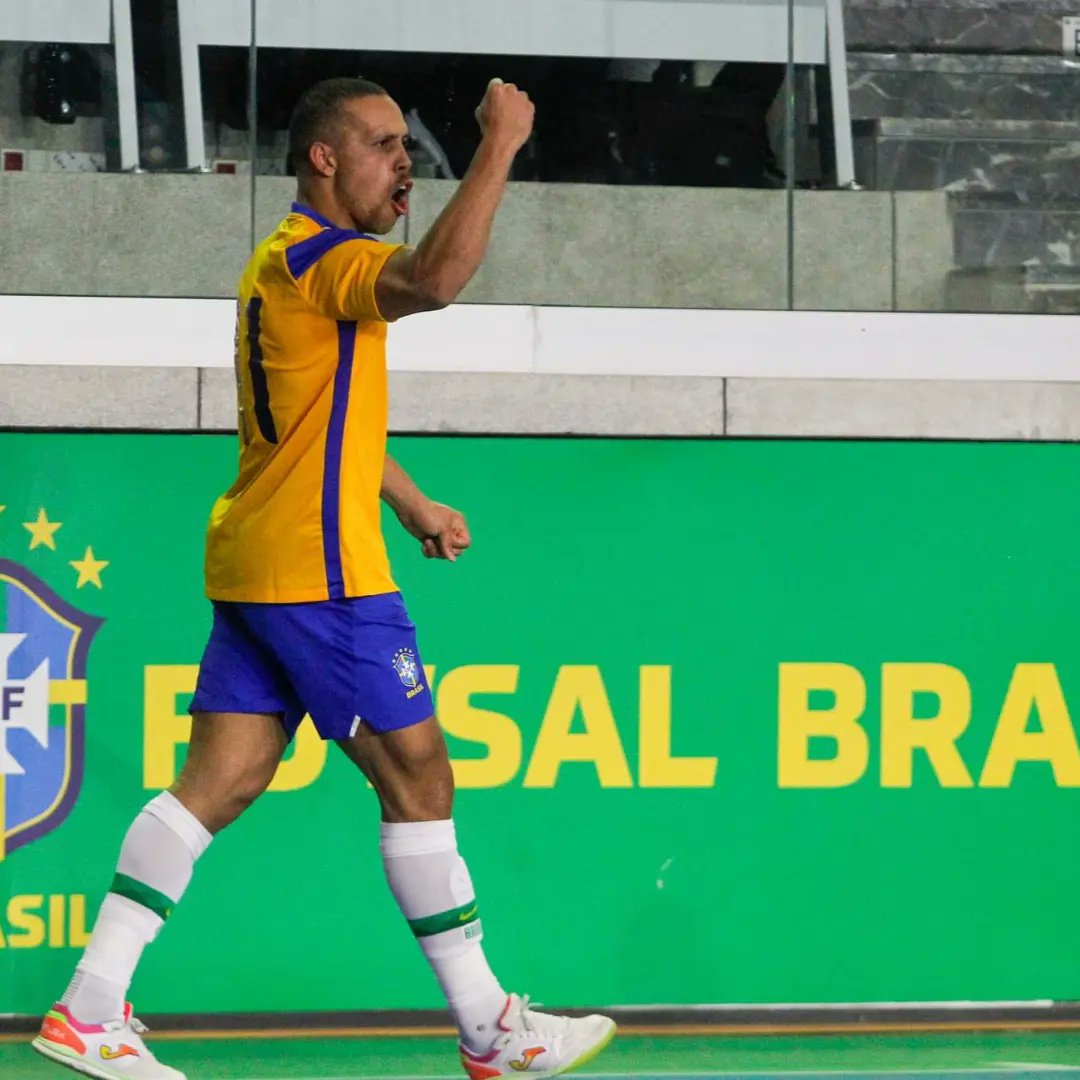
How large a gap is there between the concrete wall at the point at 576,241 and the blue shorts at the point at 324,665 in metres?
1.56

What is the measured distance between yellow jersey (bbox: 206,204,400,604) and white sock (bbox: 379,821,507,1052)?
0.48 metres

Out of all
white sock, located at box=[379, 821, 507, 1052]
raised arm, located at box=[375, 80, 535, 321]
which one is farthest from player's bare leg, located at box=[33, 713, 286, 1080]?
raised arm, located at box=[375, 80, 535, 321]

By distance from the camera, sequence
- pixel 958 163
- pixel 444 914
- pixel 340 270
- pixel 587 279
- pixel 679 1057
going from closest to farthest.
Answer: pixel 340 270
pixel 444 914
pixel 679 1057
pixel 587 279
pixel 958 163

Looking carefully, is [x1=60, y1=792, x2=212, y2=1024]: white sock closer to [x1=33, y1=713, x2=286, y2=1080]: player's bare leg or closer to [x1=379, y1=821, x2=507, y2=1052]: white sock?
[x1=33, y1=713, x2=286, y2=1080]: player's bare leg

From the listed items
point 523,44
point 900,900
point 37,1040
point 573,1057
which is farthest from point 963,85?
point 37,1040

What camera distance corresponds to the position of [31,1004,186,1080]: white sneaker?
3.62m

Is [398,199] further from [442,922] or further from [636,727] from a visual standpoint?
[636,727]

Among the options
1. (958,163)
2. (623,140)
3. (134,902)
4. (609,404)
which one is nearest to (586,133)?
(623,140)

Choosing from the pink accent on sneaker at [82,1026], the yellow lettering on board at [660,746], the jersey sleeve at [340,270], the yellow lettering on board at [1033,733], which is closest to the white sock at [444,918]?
the pink accent on sneaker at [82,1026]

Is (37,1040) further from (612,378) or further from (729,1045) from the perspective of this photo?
(612,378)

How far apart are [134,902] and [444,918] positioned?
0.58 meters

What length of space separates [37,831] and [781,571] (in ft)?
6.36

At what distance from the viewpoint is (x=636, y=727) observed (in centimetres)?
496

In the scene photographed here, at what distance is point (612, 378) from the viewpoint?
5012mm
